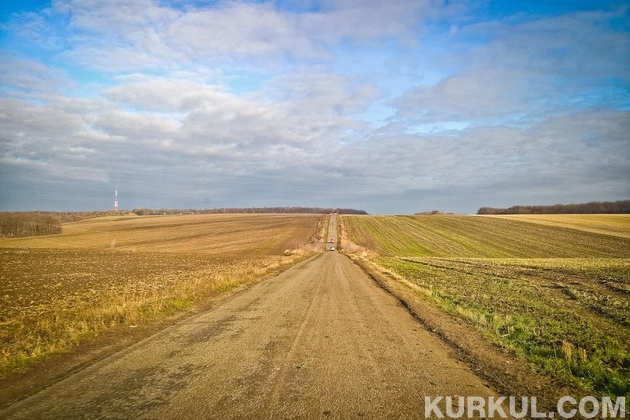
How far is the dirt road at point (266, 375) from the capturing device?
15.5 feet

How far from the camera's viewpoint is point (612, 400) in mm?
5359

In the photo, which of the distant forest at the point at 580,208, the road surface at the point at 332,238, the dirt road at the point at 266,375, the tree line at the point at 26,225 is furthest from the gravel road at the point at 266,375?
the distant forest at the point at 580,208

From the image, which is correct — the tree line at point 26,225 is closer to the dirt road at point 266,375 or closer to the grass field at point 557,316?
the dirt road at point 266,375

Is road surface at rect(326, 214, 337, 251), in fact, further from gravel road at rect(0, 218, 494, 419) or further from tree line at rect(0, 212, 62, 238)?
tree line at rect(0, 212, 62, 238)

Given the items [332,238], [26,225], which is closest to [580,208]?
[332,238]

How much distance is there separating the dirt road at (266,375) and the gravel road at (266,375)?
0.06ft

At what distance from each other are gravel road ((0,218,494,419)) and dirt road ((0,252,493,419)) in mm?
18

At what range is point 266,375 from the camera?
19.4 feet

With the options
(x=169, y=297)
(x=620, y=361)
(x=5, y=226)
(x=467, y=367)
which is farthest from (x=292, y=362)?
(x=5, y=226)

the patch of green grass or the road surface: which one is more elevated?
the patch of green grass

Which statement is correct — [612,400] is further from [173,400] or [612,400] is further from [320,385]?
[173,400]

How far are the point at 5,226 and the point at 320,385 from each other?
5398 inches

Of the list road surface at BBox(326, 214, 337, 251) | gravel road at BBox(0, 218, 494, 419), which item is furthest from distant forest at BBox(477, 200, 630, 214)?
gravel road at BBox(0, 218, 494, 419)

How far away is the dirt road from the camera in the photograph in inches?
187
